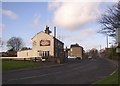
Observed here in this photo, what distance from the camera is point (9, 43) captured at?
470ft

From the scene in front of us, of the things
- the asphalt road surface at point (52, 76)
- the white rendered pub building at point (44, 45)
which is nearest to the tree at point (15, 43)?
the white rendered pub building at point (44, 45)

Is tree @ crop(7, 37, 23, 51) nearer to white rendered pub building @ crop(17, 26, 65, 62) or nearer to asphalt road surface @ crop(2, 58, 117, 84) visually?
white rendered pub building @ crop(17, 26, 65, 62)

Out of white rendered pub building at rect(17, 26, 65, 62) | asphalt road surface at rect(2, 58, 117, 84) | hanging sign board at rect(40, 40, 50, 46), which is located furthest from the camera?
hanging sign board at rect(40, 40, 50, 46)

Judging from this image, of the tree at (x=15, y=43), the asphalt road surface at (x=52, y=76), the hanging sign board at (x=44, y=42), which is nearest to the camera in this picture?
the asphalt road surface at (x=52, y=76)

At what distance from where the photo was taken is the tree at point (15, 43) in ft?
469

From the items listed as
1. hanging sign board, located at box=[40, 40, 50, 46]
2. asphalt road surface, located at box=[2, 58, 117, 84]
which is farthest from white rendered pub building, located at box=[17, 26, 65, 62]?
asphalt road surface, located at box=[2, 58, 117, 84]

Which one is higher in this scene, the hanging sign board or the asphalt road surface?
the hanging sign board

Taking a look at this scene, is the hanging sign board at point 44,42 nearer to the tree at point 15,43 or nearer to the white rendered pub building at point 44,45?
the white rendered pub building at point 44,45

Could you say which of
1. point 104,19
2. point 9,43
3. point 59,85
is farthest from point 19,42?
point 59,85

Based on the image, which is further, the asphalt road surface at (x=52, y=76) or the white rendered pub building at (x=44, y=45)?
the white rendered pub building at (x=44, y=45)

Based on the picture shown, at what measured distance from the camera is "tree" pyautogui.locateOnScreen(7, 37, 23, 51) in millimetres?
143000

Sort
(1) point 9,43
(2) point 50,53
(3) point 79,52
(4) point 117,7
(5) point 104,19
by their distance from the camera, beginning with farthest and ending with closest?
(3) point 79,52 → (1) point 9,43 → (2) point 50,53 → (5) point 104,19 → (4) point 117,7

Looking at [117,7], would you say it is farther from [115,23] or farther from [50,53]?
[50,53]

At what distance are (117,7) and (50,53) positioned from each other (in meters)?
46.5
